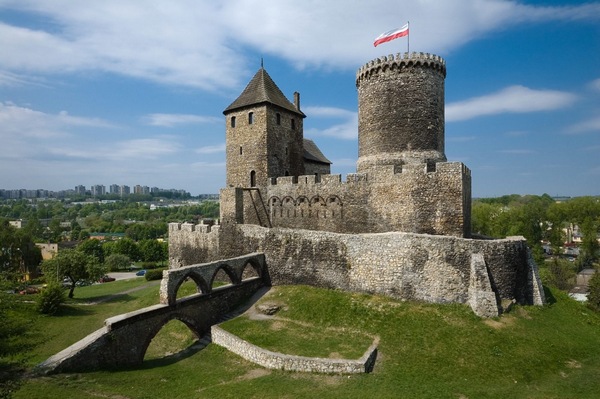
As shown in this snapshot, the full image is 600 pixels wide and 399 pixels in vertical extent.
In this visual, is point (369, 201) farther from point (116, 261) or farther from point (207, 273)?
point (116, 261)

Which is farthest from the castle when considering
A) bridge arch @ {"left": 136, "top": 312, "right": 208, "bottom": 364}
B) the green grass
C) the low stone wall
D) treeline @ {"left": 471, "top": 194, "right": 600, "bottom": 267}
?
treeline @ {"left": 471, "top": 194, "right": 600, "bottom": 267}

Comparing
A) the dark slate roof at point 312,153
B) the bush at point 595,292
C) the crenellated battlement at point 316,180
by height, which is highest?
the dark slate roof at point 312,153

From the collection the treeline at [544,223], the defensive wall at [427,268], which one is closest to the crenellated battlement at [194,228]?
the defensive wall at [427,268]

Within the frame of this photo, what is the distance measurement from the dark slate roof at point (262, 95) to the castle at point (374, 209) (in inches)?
4.7

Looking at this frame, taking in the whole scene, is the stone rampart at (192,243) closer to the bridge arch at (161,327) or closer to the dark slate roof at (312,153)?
the bridge arch at (161,327)

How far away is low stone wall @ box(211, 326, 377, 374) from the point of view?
12562 mm

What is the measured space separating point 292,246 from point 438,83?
13585mm

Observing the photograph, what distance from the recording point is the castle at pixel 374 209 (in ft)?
53.0

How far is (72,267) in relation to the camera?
32375mm

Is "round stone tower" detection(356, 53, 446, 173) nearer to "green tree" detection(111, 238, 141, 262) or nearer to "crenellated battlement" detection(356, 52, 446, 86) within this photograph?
"crenellated battlement" detection(356, 52, 446, 86)

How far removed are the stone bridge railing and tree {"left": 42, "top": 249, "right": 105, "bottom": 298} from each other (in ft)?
63.4

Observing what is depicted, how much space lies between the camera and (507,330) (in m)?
14.3

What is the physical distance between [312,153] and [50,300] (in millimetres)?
24348

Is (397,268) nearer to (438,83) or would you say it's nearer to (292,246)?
(292,246)
